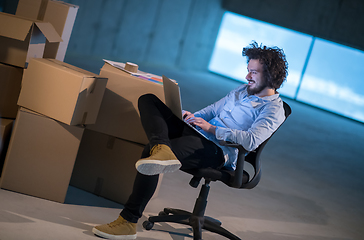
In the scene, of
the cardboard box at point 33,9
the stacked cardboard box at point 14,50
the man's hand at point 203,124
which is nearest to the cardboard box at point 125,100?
the man's hand at point 203,124

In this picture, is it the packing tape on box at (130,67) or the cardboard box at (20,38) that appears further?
the packing tape on box at (130,67)

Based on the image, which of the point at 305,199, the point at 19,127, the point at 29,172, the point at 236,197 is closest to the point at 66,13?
the point at 19,127

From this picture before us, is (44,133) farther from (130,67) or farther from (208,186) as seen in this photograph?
(208,186)

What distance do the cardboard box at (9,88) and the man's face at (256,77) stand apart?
1236mm

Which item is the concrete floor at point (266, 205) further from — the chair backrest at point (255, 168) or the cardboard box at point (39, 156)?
the chair backrest at point (255, 168)

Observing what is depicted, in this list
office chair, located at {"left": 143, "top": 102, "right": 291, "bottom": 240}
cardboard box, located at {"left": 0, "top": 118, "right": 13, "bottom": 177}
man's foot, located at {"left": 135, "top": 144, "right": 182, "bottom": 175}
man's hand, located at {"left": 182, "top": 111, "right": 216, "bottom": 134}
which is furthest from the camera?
cardboard box, located at {"left": 0, "top": 118, "right": 13, "bottom": 177}

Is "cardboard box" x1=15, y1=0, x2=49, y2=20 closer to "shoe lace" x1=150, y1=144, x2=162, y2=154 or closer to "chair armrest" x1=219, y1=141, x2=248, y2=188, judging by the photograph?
"shoe lace" x1=150, y1=144, x2=162, y2=154

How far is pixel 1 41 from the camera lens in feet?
6.73

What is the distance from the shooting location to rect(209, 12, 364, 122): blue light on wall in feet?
31.3

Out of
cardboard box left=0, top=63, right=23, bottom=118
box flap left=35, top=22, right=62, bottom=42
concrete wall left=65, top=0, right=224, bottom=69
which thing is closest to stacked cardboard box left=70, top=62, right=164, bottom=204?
box flap left=35, top=22, right=62, bottom=42

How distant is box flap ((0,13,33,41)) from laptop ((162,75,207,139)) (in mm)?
772

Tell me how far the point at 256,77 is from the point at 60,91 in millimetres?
980

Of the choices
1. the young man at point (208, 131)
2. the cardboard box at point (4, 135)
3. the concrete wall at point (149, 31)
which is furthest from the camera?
the concrete wall at point (149, 31)

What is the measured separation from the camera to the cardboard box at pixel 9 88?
2.07 meters
